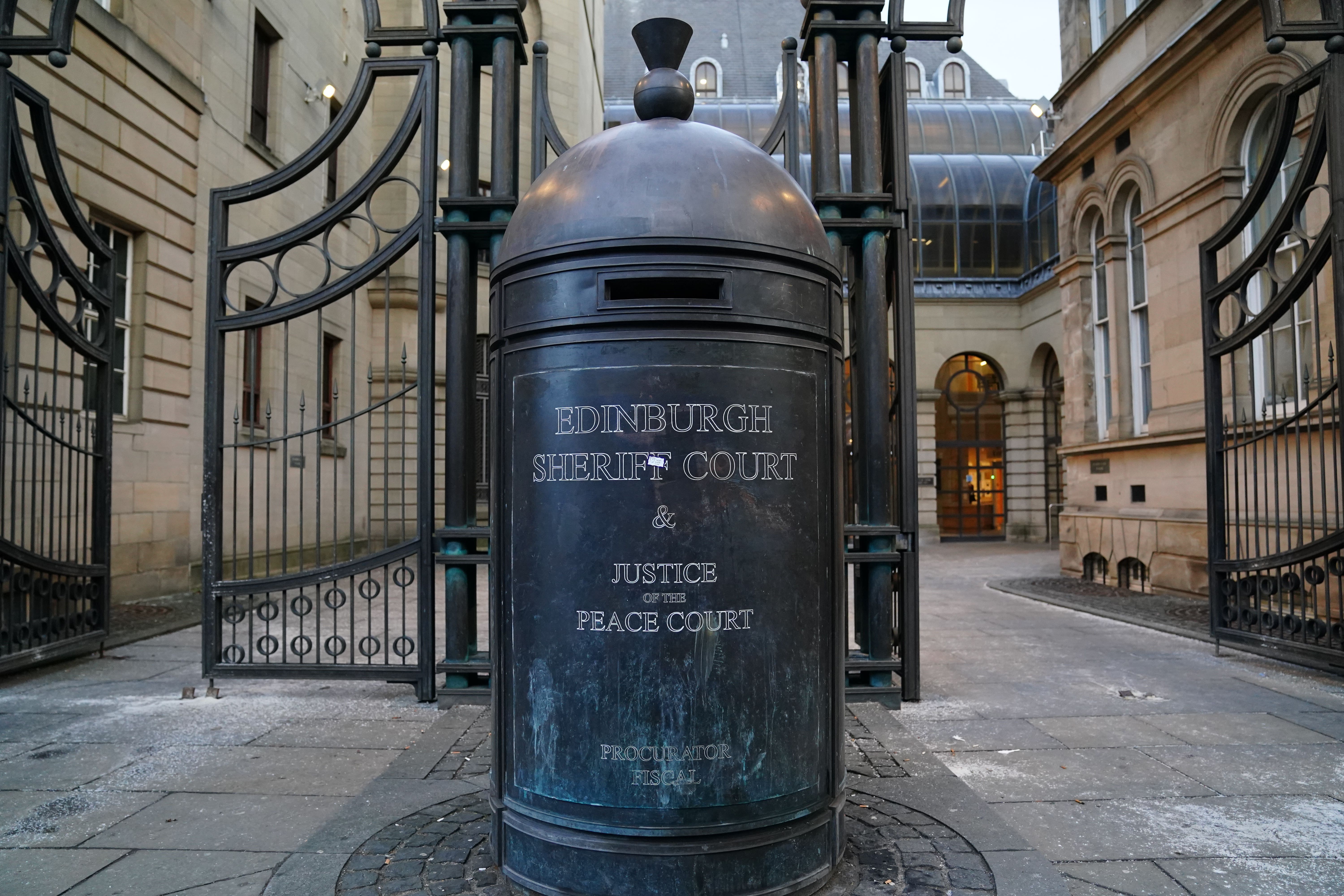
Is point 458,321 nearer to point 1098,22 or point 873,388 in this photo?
point 873,388

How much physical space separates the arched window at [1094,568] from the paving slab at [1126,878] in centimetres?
1165

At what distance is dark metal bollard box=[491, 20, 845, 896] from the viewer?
9.78 feet

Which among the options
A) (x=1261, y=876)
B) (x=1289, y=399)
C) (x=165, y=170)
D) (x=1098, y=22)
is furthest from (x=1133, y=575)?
(x=165, y=170)

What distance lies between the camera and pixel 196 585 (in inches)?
501

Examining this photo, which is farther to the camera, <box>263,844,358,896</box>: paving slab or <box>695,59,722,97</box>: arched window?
<box>695,59,722,97</box>: arched window

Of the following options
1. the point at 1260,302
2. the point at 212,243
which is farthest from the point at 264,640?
the point at 1260,302

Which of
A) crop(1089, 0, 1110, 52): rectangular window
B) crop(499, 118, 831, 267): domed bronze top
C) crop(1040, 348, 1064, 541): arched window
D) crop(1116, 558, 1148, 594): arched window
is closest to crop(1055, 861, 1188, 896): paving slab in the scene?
crop(499, 118, 831, 267): domed bronze top

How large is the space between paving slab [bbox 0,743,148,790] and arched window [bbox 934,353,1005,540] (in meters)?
25.2

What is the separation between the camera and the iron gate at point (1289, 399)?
6797 millimetres

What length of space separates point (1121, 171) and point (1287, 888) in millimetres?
12738

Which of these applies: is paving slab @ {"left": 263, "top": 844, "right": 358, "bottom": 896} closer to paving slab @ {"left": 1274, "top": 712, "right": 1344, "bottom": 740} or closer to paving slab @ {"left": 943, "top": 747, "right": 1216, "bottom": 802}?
paving slab @ {"left": 943, "top": 747, "right": 1216, "bottom": 802}

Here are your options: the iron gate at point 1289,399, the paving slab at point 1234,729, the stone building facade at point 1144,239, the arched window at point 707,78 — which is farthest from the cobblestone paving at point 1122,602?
the arched window at point 707,78

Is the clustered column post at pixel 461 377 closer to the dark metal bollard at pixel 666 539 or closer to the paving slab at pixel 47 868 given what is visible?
the paving slab at pixel 47 868

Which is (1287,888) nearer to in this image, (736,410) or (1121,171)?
(736,410)
